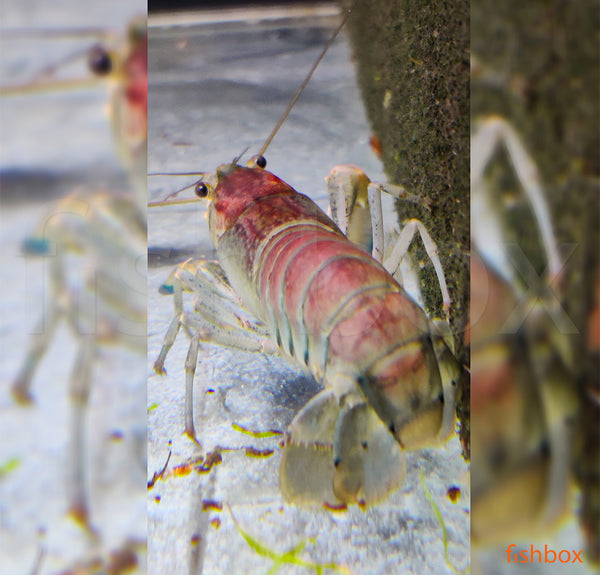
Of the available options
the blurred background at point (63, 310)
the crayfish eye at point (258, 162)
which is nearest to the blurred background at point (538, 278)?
the blurred background at point (63, 310)

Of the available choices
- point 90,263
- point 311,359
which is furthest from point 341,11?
point 90,263

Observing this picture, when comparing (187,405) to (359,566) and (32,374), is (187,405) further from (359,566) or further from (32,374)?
(32,374)

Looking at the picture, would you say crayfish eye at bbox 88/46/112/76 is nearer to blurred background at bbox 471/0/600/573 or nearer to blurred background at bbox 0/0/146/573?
blurred background at bbox 0/0/146/573

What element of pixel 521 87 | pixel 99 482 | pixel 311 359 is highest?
pixel 521 87

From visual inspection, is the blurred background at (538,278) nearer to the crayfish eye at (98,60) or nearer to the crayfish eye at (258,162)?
the crayfish eye at (98,60)

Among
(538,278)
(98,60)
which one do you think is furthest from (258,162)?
(538,278)

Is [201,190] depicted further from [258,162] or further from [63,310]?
[63,310]
